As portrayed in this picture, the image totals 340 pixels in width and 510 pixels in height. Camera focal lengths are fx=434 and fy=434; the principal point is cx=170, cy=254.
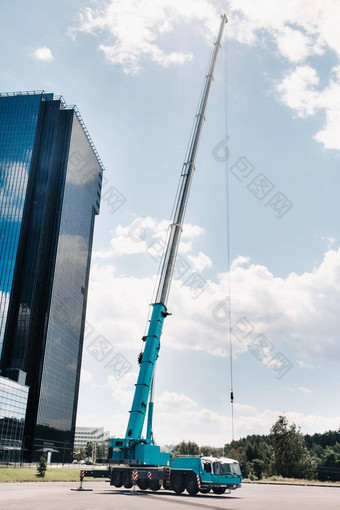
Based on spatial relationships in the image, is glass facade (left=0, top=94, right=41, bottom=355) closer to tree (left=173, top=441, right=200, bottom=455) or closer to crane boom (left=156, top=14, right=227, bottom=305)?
tree (left=173, top=441, right=200, bottom=455)

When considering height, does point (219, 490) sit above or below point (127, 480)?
below

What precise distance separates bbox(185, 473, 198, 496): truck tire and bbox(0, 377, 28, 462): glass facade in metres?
74.5

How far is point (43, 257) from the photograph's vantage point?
12681cm

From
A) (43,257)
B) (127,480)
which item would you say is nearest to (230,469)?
(127,480)

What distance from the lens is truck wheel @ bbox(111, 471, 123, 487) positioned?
92.4ft

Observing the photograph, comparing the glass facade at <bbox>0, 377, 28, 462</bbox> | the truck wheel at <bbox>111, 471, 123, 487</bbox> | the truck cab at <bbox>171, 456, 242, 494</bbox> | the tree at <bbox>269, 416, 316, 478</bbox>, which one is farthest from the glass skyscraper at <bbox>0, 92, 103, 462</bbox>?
the truck cab at <bbox>171, 456, 242, 494</bbox>

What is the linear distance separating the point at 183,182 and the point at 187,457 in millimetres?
20005

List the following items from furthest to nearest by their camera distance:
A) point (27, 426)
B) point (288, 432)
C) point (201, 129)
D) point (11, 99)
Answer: point (11, 99) < point (27, 426) < point (288, 432) < point (201, 129)

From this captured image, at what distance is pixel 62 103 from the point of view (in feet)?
464

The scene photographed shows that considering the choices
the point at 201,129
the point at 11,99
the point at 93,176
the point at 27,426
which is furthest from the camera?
the point at 93,176

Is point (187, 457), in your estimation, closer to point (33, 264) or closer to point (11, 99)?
point (33, 264)

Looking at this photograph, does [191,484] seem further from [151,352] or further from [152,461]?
[151,352]

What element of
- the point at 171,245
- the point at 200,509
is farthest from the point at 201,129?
the point at 200,509

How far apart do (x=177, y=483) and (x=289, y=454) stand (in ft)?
134
